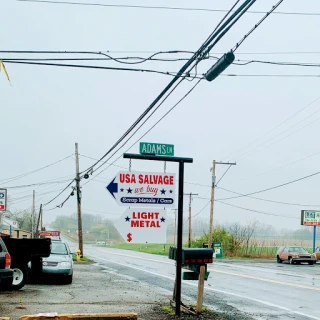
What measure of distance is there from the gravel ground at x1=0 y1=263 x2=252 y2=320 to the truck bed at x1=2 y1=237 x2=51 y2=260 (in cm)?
98

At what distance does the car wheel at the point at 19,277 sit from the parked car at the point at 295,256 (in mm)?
31066

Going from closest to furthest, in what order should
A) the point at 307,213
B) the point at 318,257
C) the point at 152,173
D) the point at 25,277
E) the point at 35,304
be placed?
1. the point at 152,173
2. the point at 35,304
3. the point at 25,277
4. the point at 318,257
5. the point at 307,213

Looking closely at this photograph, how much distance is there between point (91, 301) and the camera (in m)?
13.2

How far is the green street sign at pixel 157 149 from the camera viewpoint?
11.1m

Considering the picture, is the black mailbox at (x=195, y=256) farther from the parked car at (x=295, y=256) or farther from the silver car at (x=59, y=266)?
the parked car at (x=295, y=256)

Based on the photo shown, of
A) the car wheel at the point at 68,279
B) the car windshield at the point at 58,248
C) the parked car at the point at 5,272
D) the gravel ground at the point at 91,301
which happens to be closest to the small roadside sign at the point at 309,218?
the car windshield at the point at 58,248

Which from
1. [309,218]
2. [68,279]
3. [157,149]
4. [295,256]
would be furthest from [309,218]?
[157,149]

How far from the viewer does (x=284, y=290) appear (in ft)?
59.6

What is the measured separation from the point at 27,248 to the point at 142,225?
6.12 m

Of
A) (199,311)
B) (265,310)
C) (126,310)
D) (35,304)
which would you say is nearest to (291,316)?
(265,310)

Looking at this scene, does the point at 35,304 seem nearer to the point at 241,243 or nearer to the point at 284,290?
the point at 284,290

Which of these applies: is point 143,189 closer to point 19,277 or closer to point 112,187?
point 112,187

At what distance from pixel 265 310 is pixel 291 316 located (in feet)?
3.28

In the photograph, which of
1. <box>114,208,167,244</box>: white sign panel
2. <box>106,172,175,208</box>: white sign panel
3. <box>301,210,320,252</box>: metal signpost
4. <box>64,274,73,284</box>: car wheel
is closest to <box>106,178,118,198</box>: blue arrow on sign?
<box>106,172,175,208</box>: white sign panel
